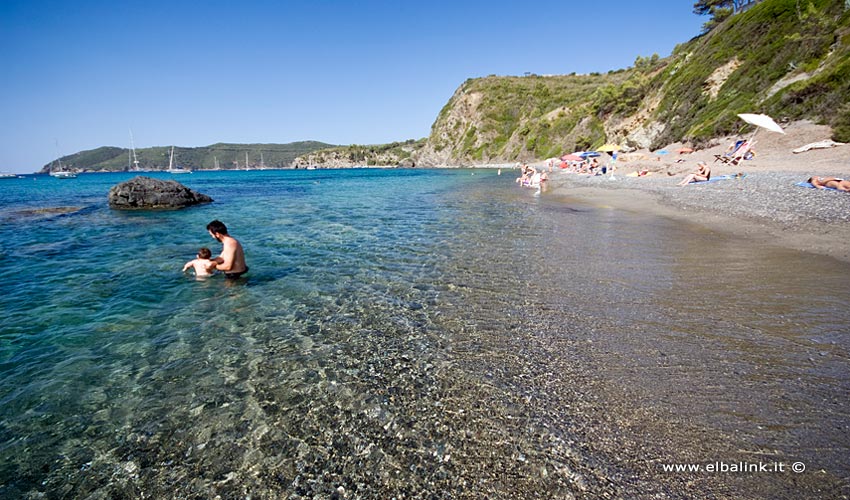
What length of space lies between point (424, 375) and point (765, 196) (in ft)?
56.9

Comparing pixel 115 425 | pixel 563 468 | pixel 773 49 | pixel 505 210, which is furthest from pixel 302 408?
pixel 773 49

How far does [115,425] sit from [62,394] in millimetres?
1116

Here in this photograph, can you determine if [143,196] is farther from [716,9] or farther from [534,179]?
[716,9]

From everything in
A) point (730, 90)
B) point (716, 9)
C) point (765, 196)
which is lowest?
point (765, 196)

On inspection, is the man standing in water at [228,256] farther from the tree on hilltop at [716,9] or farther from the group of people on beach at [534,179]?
the tree on hilltop at [716,9]

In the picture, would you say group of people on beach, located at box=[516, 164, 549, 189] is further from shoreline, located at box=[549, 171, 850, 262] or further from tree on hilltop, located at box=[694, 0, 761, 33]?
tree on hilltop, located at box=[694, 0, 761, 33]

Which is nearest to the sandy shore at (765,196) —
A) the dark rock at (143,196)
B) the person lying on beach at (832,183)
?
the person lying on beach at (832,183)

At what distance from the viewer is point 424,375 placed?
14.2 ft

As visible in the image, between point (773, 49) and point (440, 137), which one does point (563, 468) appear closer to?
point (773, 49)

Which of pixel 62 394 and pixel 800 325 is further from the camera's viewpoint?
pixel 800 325

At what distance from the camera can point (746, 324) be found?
16.9ft

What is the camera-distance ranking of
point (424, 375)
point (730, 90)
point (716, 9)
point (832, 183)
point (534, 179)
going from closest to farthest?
point (424, 375)
point (832, 183)
point (534, 179)
point (730, 90)
point (716, 9)

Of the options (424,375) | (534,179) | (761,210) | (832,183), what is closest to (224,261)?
(424,375)

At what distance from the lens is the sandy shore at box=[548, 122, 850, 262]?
10.2 meters
